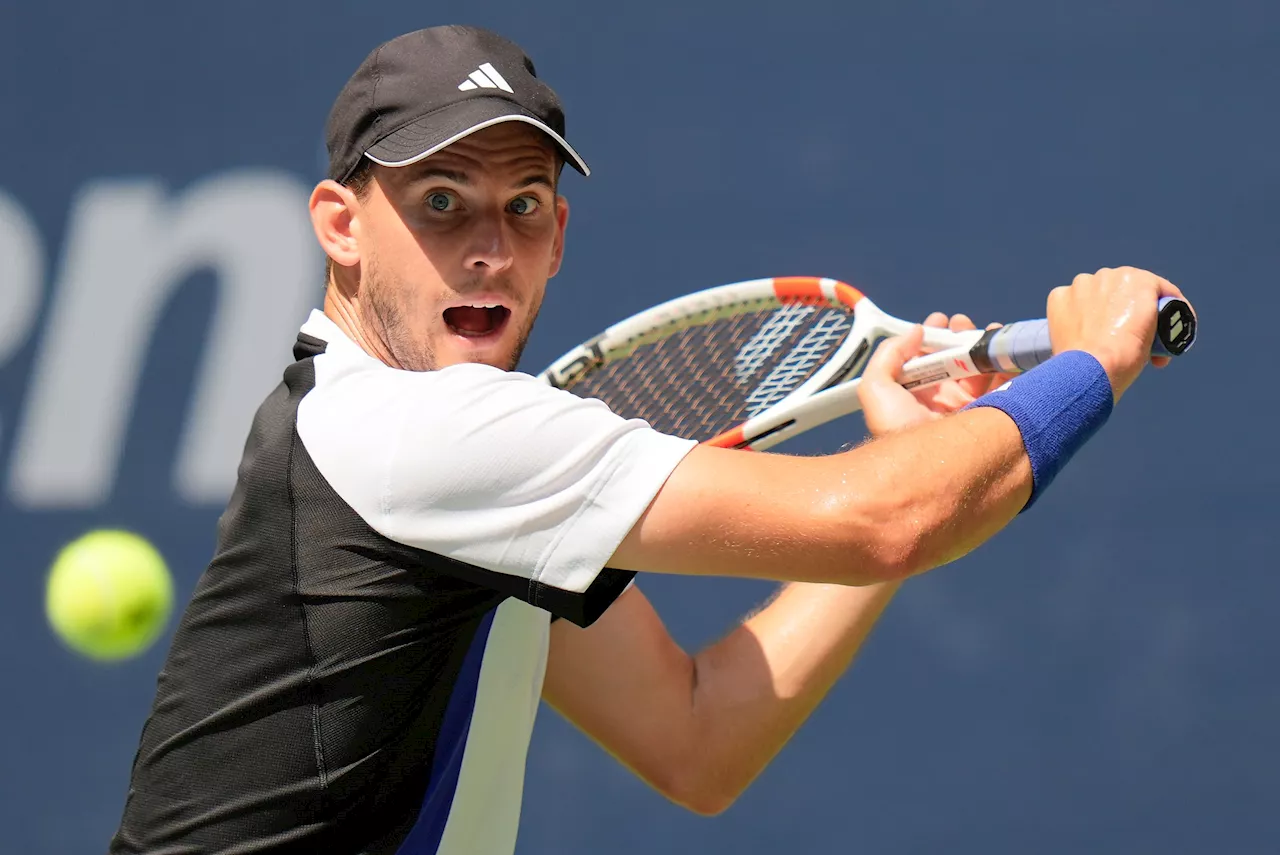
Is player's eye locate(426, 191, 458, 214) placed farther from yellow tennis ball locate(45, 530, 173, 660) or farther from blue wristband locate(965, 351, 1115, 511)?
yellow tennis ball locate(45, 530, 173, 660)

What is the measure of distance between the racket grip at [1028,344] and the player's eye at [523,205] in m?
0.65

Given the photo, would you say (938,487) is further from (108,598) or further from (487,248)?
(108,598)

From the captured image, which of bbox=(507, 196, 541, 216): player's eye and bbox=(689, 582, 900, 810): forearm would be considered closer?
bbox=(507, 196, 541, 216): player's eye

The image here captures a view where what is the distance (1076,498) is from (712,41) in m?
1.37

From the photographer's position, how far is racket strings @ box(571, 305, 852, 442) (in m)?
3.00

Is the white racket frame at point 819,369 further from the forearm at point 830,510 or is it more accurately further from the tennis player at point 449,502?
the forearm at point 830,510

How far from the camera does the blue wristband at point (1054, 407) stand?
1882 mm

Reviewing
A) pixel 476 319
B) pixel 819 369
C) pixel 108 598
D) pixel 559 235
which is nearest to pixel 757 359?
pixel 819 369

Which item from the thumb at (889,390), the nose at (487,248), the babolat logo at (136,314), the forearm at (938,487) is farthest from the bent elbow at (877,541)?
the babolat logo at (136,314)

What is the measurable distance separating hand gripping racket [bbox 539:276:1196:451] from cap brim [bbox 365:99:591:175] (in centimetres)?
73

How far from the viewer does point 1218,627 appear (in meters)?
3.76

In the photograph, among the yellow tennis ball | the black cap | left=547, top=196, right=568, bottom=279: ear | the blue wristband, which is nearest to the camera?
the blue wristband

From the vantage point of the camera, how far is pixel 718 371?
3117 mm

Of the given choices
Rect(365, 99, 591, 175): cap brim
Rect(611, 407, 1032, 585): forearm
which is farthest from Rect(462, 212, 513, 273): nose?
Rect(611, 407, 1032, 585): forearm
